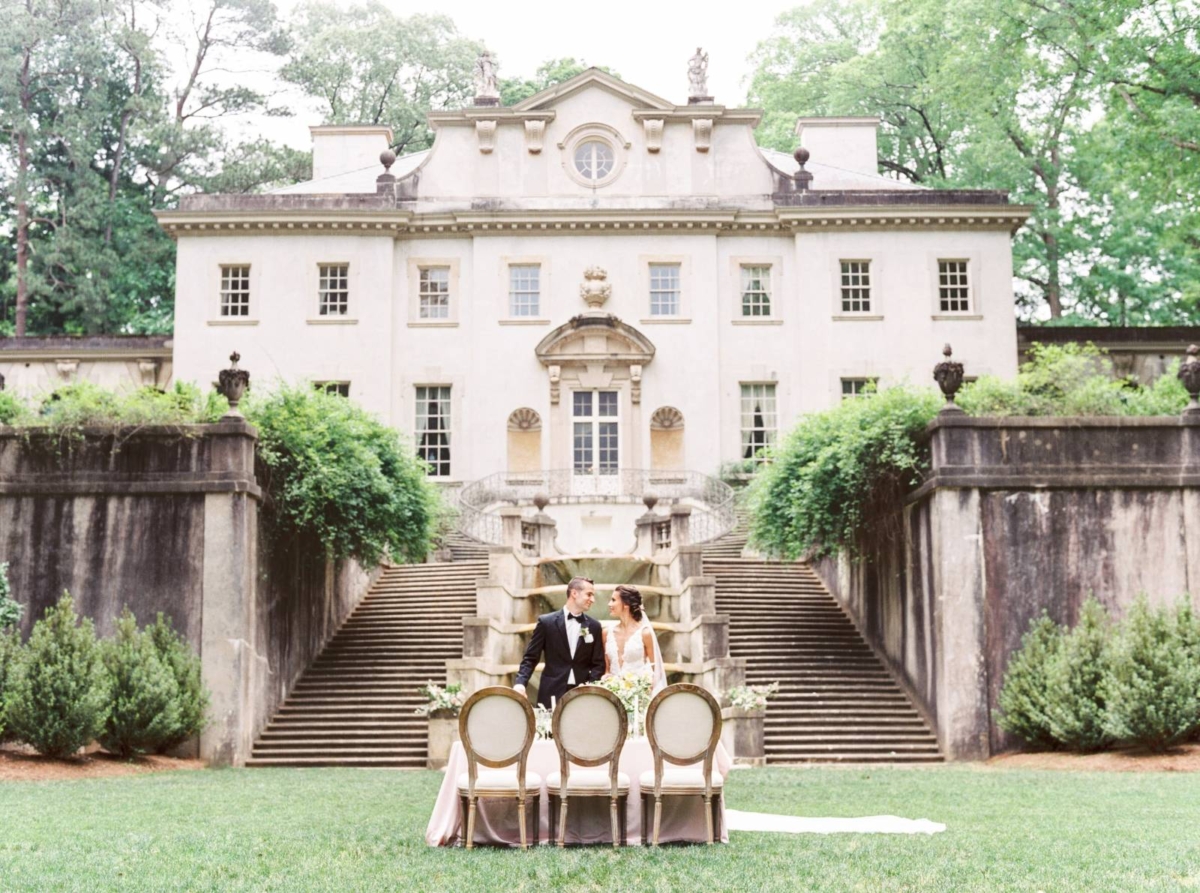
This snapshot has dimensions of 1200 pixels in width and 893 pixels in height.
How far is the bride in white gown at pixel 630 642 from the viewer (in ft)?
35.8

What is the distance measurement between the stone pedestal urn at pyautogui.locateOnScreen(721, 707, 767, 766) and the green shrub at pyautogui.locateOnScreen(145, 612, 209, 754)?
619 centimetres

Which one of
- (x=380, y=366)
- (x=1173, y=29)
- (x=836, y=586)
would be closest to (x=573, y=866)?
(x=836, y=586)

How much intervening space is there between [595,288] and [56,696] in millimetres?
20021

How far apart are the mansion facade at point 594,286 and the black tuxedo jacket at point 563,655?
23.3 m

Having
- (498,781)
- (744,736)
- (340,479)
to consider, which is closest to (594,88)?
(340,479)

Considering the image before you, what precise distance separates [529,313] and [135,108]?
16.0m

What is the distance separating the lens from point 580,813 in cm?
1046

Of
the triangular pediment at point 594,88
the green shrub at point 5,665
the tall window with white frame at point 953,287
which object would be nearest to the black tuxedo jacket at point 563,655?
the green shrub at point 5,665

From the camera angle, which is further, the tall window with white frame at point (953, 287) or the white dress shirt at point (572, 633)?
the tall window with white frame at point (953, 287)

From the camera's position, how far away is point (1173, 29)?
26.9 meters

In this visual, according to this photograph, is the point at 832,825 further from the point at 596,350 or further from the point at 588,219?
the point at 588,219

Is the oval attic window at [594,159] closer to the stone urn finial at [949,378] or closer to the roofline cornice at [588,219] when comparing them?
the roofline cornice at [588,219]

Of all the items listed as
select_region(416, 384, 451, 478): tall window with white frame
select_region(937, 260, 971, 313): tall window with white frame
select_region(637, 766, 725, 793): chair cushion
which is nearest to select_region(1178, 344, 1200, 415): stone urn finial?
select_region(637, 766, 725, 793): chair cushion

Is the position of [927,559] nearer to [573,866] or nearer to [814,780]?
[814,780]
